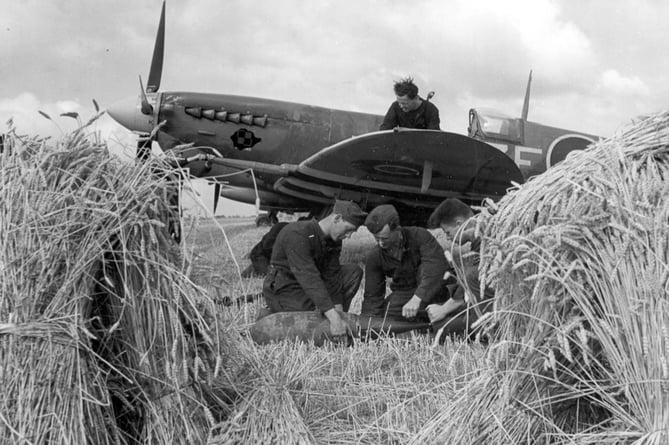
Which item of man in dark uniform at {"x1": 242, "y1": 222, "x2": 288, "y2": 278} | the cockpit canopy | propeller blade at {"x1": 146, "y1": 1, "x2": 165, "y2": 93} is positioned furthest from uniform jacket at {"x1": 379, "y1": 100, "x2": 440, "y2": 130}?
propeller blade at {"x1": 146, "y1": 1, "x2": 165, "y2": 93}

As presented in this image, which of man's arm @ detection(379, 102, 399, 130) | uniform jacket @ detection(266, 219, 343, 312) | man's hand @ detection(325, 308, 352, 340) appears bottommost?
man's hand @ detection(325, 308, 352, 340)

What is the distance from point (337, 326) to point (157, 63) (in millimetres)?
7221

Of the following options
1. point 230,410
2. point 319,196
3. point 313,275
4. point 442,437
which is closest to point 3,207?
point 230,410

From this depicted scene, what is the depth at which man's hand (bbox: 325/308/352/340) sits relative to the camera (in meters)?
4.33

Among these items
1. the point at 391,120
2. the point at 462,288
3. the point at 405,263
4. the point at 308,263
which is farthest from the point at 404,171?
the point at 462,288

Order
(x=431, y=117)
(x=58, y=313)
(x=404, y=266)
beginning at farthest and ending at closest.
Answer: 1. (x=431, y=117)
2. (x=404, y=266)
3. (x=58, y=313)

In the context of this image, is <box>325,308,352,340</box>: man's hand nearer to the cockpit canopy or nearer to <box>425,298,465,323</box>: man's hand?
<box>425,298,465,323</box>: man's hand

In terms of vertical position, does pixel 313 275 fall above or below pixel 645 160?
below

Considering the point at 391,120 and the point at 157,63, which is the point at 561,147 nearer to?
the point at 391,120

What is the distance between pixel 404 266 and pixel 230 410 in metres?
3.03

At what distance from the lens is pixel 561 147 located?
32.1ft

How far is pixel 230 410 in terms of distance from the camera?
7.97 ft

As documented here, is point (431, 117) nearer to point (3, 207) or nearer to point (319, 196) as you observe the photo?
point (319, 196)

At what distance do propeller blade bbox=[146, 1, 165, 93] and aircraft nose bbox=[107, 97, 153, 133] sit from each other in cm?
38
